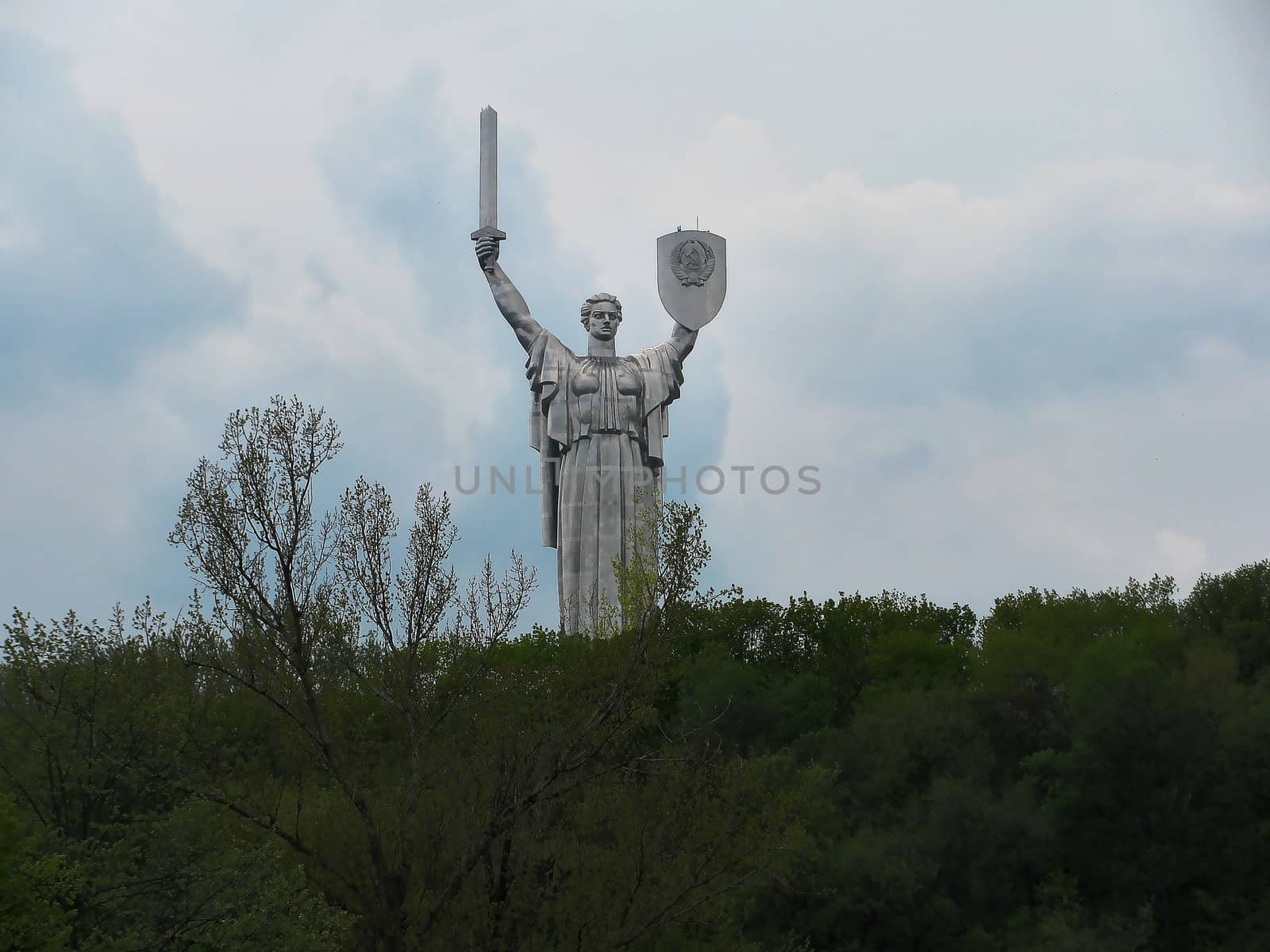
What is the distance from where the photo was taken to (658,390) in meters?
29.6

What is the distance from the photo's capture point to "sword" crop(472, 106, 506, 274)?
29188 millimetres

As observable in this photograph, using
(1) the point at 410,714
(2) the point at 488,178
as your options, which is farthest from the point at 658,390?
(1) the point at 410,714

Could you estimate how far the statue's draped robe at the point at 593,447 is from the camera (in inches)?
1133

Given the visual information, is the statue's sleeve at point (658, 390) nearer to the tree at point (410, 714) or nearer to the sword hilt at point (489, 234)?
the sword hilt at point (489, 234)

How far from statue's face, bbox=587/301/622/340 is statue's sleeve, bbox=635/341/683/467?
2.18 feet

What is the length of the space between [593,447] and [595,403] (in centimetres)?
77

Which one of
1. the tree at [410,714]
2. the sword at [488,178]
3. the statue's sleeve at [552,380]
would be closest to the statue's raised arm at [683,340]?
the statue's sleeve at [552,380]

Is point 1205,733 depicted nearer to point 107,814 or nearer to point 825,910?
point 825,910

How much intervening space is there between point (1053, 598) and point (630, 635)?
791 inches

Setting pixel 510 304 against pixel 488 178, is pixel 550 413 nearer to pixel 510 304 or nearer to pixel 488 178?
pixel 510 304

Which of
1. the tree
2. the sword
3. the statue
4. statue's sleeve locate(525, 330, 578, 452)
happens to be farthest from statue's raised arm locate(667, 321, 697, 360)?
the tree

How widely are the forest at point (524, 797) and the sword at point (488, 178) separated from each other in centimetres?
853

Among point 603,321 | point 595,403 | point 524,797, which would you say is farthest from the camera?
point 603,321

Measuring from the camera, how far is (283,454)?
16172 millimetres
